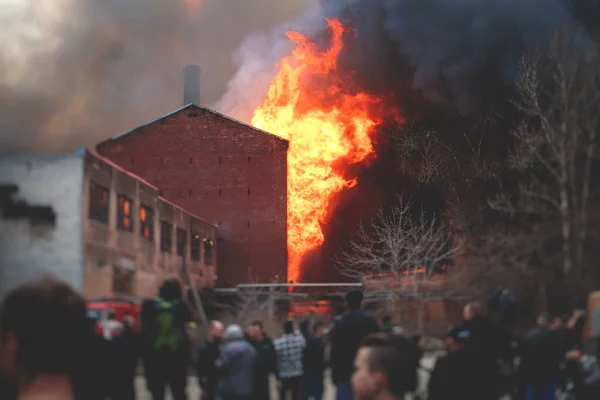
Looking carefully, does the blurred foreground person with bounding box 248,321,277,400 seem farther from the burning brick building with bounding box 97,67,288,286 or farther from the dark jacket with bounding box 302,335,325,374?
the burning brick building with bounding box 97,67,288,286

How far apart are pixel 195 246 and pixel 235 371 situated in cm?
2205

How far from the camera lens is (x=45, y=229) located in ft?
63.6

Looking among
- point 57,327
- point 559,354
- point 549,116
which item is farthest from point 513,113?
point 57,327

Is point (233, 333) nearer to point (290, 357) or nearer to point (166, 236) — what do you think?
point (290, 357)

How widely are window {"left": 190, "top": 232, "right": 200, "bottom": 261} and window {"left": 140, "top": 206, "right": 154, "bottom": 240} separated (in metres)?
5.43

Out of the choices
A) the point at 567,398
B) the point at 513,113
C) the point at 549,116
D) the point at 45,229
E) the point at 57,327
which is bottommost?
the point at 567,398

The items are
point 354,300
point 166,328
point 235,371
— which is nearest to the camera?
point 235,371

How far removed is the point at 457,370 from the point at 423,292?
47.1 feet

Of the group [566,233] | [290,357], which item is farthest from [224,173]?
[290,357]

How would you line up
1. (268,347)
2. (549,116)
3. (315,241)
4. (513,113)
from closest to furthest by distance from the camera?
(268,347)
(549,116)
(513,113)
(315,241)

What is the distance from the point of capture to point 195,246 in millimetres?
31109

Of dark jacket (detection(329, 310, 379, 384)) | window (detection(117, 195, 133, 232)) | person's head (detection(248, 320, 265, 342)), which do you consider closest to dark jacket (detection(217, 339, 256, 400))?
dark jacket (detection(329, 310, 379, 384))

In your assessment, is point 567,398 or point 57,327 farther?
point 567,398

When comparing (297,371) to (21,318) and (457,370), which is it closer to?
(457,370)
